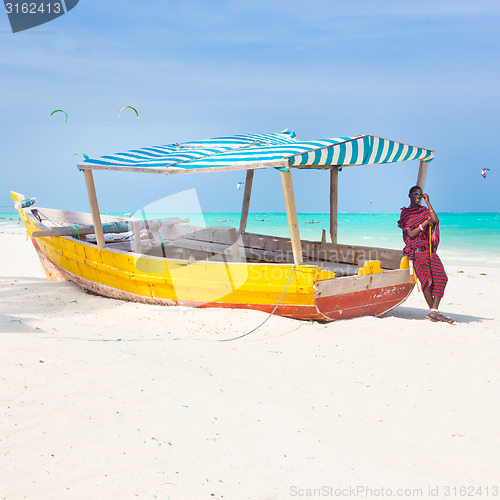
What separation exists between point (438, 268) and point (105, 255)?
5.01m

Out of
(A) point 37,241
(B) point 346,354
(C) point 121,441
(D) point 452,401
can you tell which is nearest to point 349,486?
(C) point 121,441

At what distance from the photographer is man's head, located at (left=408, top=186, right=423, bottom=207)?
6.42 m

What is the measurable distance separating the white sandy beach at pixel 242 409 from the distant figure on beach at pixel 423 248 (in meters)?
0.78

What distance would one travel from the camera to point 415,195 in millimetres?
6422

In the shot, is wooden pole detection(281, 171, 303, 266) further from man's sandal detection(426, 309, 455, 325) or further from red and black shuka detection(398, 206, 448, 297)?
man's sandal detection(426, 309, 455, 325)

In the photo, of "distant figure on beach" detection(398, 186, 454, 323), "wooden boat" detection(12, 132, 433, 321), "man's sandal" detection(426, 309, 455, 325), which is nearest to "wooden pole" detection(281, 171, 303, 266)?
"wooden boat" detection(12, 132, 433, 321)

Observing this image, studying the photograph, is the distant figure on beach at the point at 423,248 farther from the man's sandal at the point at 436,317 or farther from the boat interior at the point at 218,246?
the boat interior at the point at 218,246

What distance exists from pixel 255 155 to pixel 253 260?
2.62 meters

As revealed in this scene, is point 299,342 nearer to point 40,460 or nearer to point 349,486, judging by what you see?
point 349,486

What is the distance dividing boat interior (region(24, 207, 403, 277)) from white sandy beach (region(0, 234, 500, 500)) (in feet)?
5.77

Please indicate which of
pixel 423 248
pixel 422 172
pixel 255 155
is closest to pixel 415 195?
pixel 423 248

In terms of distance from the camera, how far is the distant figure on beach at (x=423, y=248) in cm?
643

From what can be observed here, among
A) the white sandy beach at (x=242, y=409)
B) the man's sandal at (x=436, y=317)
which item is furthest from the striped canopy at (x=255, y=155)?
the man's sandal at (x=436, y=317)

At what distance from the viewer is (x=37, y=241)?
1081cm
